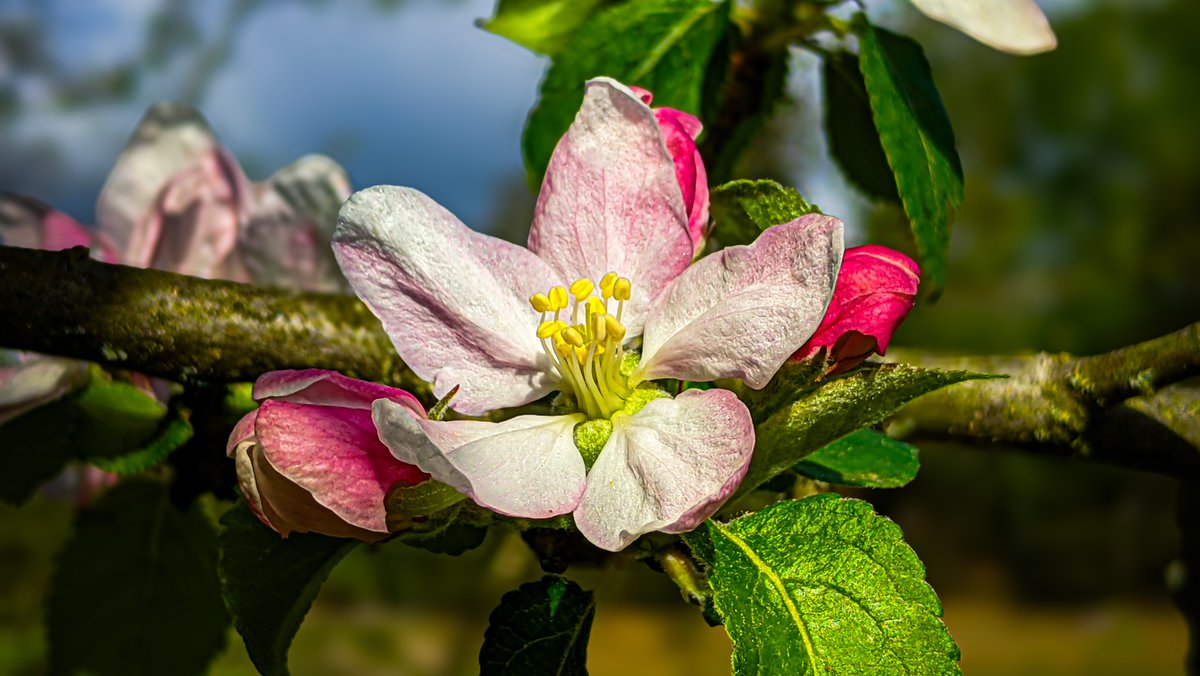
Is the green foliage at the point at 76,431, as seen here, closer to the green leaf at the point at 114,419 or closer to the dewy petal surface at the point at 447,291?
the green leaf at the point at 114,419

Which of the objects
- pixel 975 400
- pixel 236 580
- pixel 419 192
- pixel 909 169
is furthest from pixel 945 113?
pixel 236 580

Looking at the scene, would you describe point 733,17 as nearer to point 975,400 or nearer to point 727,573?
point 975,400

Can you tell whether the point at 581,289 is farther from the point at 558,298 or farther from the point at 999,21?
the point at 999,21

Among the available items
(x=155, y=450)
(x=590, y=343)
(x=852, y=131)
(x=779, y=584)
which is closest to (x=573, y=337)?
(x=590, y=343)

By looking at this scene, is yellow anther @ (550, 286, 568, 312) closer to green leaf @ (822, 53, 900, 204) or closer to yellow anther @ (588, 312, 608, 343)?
yellow anther @ (588, 312, 608, 343)

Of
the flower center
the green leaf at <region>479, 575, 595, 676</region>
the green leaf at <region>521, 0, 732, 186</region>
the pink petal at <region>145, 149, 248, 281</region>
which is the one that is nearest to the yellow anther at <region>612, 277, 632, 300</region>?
the flower center

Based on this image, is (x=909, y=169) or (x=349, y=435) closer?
(x=349, y=435)

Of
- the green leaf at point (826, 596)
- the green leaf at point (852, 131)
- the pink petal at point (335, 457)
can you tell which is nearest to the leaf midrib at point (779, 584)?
the green leaf at point (826, 596)
